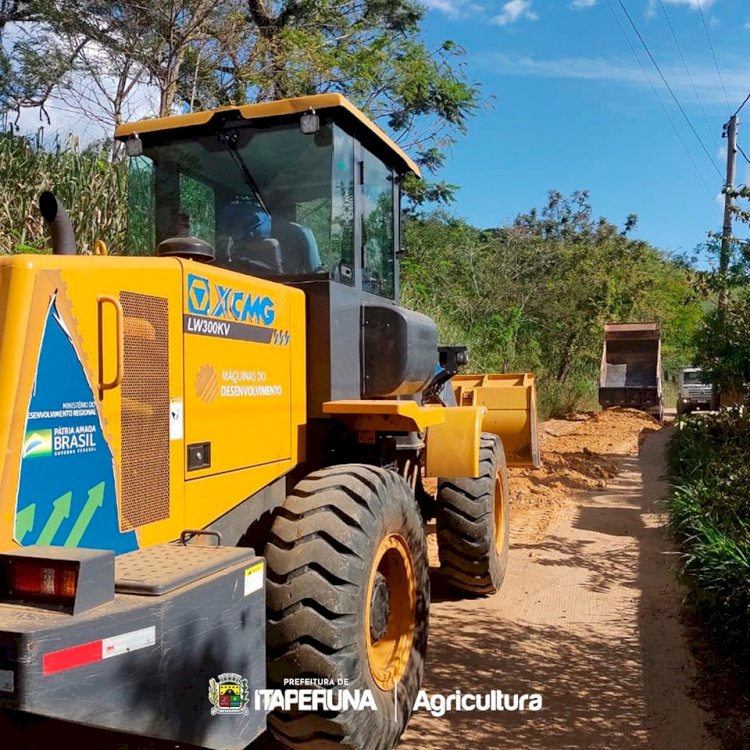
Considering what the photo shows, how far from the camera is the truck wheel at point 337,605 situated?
2.77 meters

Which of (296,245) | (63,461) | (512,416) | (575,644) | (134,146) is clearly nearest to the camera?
(63,461)

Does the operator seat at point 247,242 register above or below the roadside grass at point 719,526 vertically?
above

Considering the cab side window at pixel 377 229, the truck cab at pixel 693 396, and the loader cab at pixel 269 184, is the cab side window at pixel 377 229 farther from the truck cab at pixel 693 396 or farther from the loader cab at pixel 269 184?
the truck cab at pixel 693 396

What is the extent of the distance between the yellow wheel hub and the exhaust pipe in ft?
5.47

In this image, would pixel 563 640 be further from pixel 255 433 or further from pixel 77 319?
pixel 77 319

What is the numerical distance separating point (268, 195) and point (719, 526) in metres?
4.10

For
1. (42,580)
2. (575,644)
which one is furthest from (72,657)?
(575,644)

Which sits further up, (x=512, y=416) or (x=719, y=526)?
(x=512, y=416)

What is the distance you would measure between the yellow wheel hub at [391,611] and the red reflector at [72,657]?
1.40 m

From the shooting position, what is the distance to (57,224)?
8.56 feet

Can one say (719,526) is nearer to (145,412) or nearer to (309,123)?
(309,123)

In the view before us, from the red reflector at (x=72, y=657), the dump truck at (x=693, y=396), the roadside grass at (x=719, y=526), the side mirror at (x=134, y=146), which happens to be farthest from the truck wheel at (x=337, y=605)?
the dump truck at (x=693, y=396)

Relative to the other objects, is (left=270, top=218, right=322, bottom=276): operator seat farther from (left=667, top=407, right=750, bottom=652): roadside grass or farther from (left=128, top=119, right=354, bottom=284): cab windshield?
(left=667, top=407, right=750, bottom=652): roadside grass

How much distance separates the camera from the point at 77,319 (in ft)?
7.67
